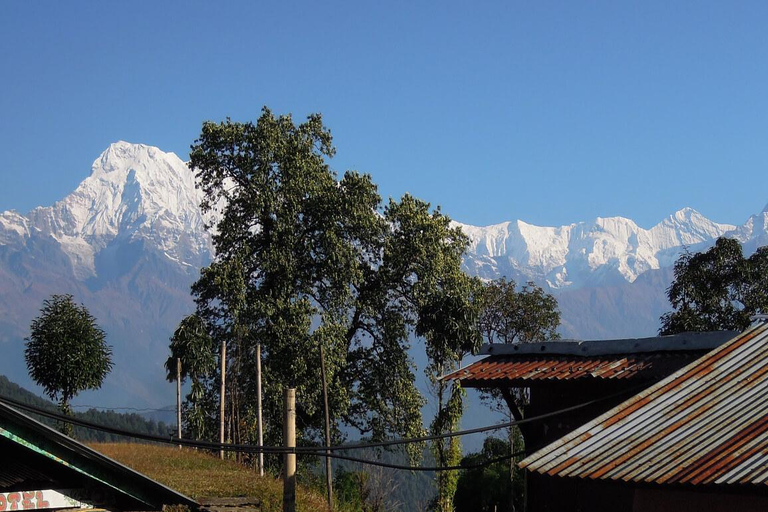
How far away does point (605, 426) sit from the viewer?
12.4m

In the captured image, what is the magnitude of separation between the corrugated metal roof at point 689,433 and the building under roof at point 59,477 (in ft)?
18.8

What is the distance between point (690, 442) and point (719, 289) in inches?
1347

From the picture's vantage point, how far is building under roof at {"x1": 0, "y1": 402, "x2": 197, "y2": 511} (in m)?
6.68

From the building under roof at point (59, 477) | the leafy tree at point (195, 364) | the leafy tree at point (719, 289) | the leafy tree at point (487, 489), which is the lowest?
the leafy tree at point (487, 489)

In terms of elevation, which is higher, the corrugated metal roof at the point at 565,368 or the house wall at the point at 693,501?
the corrugated metal roof at the point at 565,368

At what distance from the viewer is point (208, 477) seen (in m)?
24.9

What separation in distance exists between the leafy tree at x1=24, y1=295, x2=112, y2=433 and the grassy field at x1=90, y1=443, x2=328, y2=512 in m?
10.5

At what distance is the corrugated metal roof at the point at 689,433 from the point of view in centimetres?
1086

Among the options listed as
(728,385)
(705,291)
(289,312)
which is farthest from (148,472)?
(705,291)

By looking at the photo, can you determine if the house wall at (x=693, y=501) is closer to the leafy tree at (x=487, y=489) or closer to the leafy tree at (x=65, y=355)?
the leafy tree at (x=487, y=489)

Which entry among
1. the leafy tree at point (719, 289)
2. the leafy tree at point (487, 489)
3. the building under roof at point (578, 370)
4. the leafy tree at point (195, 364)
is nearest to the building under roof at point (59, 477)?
the building under roof at point (578, 370)

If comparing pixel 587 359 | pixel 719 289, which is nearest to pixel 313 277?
pixel 719 289

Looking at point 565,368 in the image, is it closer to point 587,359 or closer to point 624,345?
point 587,359

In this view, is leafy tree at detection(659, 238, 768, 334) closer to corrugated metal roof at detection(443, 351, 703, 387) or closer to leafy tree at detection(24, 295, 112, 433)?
leafy tree at detection(24, 295, 112, 433)
